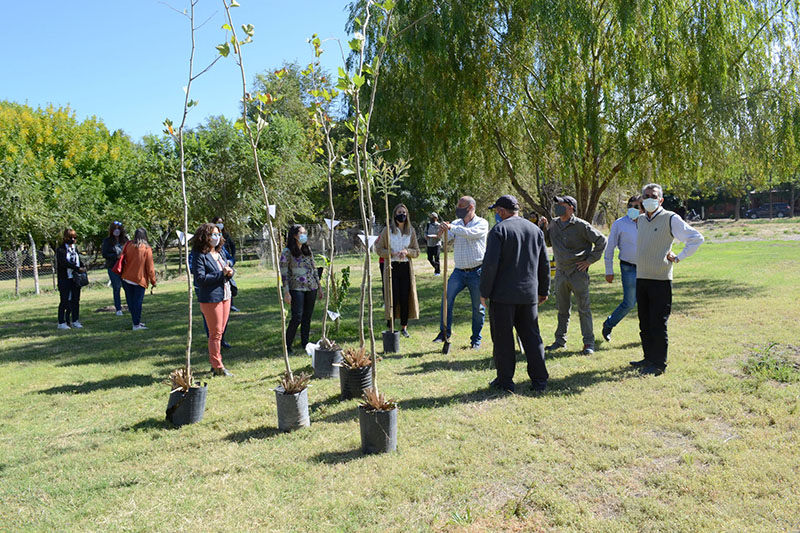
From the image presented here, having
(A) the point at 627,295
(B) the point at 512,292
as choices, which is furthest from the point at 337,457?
(A) the point at 627,295

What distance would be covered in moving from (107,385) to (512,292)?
468cm

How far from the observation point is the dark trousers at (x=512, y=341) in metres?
5.14

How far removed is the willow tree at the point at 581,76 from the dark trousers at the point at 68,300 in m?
6.96

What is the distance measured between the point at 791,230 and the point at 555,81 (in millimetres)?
26327

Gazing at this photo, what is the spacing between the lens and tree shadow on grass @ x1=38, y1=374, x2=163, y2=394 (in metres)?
6.21

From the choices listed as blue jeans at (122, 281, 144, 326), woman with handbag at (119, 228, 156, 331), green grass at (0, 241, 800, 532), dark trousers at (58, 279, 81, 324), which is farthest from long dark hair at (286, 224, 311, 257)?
dark trousers at (58, 279, 81, 324)

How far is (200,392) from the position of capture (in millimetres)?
4914

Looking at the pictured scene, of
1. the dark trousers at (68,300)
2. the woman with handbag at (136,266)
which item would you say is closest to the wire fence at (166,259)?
the dark trousers at (68,300)

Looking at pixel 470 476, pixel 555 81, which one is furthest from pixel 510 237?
pixel 555 81

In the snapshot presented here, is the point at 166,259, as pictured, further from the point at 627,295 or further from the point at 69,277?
the point at 627,295

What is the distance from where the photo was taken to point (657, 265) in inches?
214

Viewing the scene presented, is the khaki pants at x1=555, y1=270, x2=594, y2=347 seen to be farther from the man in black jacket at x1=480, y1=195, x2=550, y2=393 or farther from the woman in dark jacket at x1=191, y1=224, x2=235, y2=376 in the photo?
the woman in dark jacket at x1=191, y1=224, x2=235, y2=376

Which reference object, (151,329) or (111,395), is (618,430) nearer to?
(111,395)

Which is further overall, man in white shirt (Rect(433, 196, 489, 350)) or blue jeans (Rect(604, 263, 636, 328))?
blue jeans (Rect(604, 263, 636, 328))
